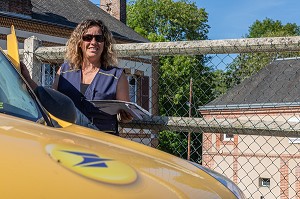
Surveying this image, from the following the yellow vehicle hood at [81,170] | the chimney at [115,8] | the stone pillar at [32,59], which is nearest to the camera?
the yellow vehicle hood at [81,170]

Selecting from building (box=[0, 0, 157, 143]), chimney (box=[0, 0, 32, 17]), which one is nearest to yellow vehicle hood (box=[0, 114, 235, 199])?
building (box=[0, 0, 157, 143])

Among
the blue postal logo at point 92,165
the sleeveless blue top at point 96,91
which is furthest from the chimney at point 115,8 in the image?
the blue postal logo at point 92,165

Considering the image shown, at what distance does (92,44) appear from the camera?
4395 mm

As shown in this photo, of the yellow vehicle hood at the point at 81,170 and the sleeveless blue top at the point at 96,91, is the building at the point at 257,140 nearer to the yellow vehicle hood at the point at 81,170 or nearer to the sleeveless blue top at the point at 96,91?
the sleeveless blue top at the point at 96,91

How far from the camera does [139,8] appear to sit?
2414 inches

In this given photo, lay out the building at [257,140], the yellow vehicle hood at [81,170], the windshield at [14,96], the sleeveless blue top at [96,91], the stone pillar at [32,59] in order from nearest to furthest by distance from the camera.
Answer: the yellow vehicle hood at [81,170] < the windshield at [14,96] < the sleeveless blue top at [96,91] < the stone pillar at [32,59] < the building at [257,140]

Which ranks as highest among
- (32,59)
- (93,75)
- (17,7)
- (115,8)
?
(115,8)

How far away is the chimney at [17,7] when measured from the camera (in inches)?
997

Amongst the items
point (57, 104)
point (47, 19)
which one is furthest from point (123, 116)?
point (47, 19)

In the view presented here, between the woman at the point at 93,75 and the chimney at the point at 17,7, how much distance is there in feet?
70.6

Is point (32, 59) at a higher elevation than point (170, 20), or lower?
lower

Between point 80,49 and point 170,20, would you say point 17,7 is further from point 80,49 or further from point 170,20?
point 170,20

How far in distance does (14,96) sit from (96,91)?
4.51ft

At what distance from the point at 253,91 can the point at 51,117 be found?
38.5 m
